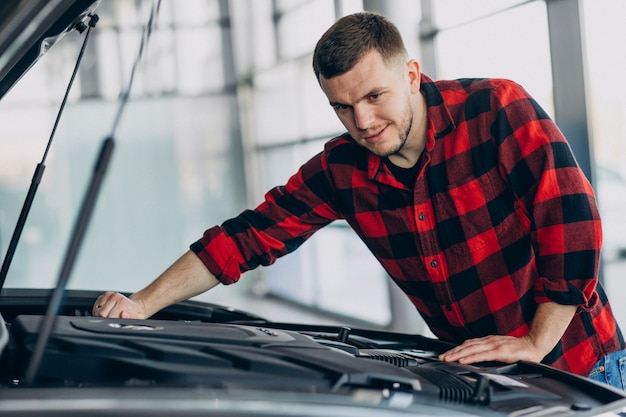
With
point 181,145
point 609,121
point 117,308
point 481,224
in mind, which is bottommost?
point 117,308

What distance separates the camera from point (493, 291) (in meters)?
1.72

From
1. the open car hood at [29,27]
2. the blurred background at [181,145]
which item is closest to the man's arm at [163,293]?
the open car hood at [29,27]

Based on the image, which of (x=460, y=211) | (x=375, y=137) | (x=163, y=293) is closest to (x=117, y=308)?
(x=163, y=293)

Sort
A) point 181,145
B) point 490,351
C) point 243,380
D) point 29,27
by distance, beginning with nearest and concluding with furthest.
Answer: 1. point 243,380
2. point 29,27
3. point 490,351
4. point 181,145

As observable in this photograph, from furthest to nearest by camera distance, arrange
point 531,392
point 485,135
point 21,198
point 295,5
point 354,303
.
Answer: point 21,198 → point 295,5 → point 354,303 → point 485,135 → point 531,392

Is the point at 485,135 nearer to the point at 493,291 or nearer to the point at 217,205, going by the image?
the point at 493,291

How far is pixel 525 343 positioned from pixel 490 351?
11cm

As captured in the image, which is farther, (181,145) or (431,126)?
(181,145)

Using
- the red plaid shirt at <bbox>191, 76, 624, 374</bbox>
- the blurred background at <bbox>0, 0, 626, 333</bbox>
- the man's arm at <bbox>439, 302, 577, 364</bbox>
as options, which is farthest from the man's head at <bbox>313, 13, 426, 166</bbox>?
the blurred background at <bbox>0, 0, 626, 333</bbox>

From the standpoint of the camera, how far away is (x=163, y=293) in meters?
1.85

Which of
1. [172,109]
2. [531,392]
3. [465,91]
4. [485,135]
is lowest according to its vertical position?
[531,392]

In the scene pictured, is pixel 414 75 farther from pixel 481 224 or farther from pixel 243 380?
pixel 243 380

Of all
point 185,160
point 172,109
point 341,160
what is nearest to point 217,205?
point 185,160

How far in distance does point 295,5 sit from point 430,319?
638cm
